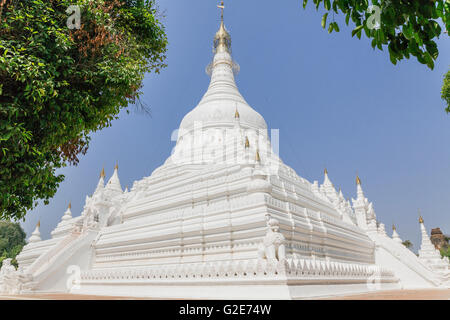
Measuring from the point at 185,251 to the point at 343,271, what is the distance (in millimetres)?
7008

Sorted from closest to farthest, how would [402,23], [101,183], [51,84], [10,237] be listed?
[402,23], [51,84], [101,183], [10,237]

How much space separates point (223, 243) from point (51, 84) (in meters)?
9.55

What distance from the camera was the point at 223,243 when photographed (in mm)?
13297

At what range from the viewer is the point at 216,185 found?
17.2 m

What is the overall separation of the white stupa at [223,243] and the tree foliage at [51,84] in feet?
20.2

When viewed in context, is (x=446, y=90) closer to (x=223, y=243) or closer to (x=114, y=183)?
(x=223, y=243)

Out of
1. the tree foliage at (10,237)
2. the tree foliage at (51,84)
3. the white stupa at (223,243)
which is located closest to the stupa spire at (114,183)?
the white stupa at (223,243)

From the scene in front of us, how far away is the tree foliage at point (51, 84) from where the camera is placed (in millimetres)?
6062

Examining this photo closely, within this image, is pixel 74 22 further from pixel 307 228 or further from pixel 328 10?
pixel 307 228

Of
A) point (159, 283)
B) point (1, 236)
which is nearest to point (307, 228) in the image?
point (159, 283)

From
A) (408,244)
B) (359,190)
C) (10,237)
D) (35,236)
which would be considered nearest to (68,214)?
(35,236)

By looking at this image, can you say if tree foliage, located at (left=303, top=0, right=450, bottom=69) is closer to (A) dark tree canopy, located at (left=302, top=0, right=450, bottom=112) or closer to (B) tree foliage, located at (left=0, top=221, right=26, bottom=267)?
(A) dark tree canopy, located at (left=302, top=0, right=450, bottom=112)

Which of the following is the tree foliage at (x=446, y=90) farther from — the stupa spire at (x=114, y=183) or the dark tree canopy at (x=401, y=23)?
the stupa spire at (x=114, y=183)
